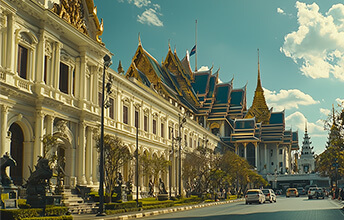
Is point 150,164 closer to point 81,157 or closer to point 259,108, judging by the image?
point 81,157

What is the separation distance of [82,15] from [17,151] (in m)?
12.1

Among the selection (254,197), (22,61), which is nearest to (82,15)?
(22,61)

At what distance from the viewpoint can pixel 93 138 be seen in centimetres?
3594

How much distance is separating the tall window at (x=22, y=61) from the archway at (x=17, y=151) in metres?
3.09

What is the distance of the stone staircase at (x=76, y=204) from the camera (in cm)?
2666

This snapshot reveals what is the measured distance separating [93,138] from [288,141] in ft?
319

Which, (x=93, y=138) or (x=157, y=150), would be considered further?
(x=157, y=150)

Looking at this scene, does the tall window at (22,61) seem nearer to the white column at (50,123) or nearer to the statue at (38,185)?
the white column at (50,123)

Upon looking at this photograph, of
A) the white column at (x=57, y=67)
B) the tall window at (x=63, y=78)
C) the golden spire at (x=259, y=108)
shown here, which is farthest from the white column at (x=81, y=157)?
the golden spire at (x=259, y=108)

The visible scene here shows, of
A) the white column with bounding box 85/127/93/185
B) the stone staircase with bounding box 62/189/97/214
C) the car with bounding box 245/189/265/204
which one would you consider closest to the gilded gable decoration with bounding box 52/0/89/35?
the white column with bounding box 85/127/93/185

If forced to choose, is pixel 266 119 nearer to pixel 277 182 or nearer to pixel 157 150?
pixel 277 182

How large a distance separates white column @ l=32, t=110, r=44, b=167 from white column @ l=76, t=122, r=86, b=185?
5.26 m

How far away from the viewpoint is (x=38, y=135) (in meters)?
28.8

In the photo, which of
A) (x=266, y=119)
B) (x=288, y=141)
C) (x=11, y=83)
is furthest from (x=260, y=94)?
(x=11, y=83)
